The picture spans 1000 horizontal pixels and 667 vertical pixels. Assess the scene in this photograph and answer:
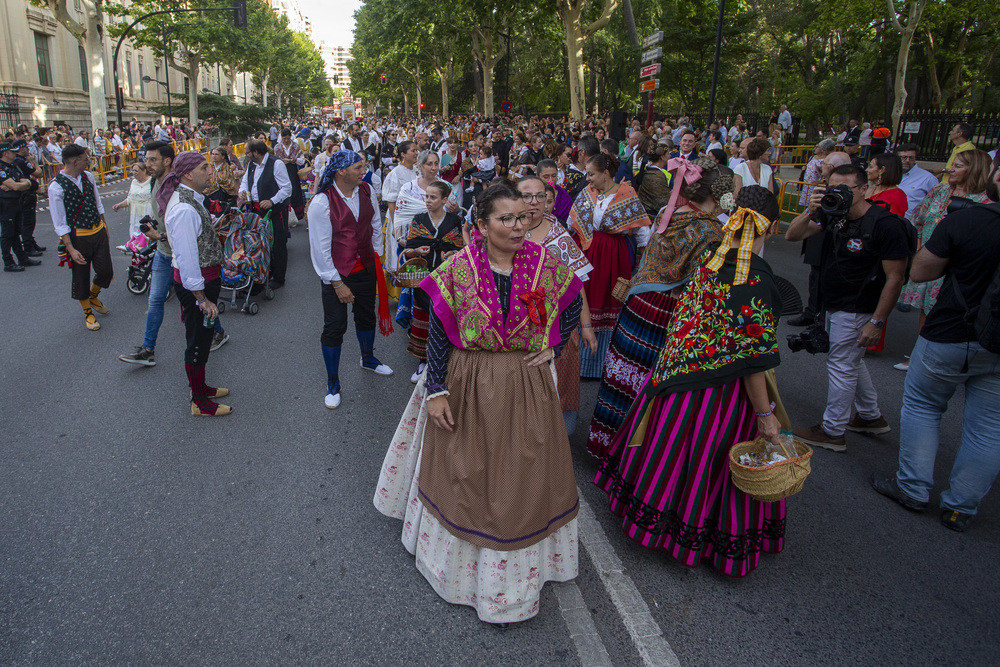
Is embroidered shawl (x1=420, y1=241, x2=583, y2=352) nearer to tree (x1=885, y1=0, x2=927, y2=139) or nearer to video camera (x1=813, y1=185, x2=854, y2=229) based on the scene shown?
video camera (x1=813, y1=185, x2=854, y2=229)

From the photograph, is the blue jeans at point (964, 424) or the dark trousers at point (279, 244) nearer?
the blue jeans at point (964, 424)

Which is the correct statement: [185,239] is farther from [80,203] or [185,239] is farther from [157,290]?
[80,203]

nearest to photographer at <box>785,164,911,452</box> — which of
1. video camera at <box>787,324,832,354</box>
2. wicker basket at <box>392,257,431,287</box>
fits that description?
video camera at <box>787,324,832,354</box>

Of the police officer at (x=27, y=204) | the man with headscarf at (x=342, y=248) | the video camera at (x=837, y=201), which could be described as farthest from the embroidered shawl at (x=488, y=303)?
the police officer at (x=27, y=204)

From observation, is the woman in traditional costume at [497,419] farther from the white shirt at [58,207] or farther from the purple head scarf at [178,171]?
the white shirt at [58,207]

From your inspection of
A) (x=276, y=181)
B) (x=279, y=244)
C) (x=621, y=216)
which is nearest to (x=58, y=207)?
(x=276, y=181)

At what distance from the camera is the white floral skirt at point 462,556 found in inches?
109

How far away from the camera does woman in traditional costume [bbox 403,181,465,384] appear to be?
202 inches

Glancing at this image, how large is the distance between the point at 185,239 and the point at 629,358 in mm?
3076

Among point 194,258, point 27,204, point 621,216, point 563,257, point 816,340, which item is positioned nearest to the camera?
point 816,340

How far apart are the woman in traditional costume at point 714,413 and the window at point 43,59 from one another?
39.8 metres

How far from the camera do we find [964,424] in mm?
3467

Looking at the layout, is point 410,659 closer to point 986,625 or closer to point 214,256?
point 986,625

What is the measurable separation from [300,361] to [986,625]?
5.30 meters
